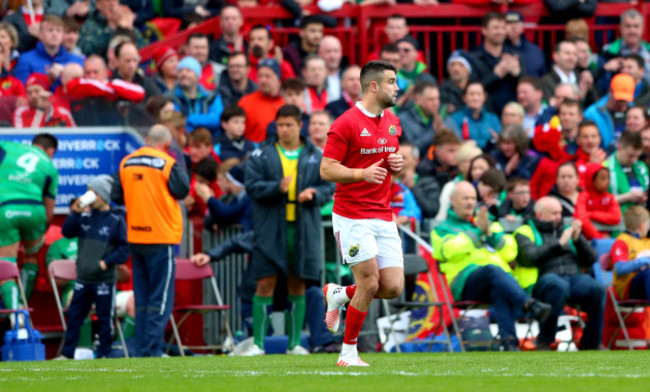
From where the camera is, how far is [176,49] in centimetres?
1912

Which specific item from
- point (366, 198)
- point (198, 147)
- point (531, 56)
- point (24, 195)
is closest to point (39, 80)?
point (198, 147)

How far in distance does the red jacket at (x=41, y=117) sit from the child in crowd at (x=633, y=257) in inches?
256

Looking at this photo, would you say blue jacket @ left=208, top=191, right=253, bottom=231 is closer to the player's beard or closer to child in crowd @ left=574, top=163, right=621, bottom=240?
child in crowd @ left=574, top=163, right=621, bottom=240

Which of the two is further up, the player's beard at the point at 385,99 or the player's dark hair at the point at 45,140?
the player's beard at the point at 385,99

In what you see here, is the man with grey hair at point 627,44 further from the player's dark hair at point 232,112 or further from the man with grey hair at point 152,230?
the man with grey hair at point 152,230

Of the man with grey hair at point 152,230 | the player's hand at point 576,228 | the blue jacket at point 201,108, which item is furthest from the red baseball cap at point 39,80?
the player's hand at point 576,228

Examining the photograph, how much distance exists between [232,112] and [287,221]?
282 cm

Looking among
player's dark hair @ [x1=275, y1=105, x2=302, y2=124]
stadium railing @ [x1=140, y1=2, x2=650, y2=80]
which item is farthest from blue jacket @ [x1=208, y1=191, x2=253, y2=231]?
stadium railing @ [x1=140, y1=2, x2=650, y2=80]

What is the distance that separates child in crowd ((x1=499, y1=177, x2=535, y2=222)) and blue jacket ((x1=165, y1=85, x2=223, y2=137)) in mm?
3917

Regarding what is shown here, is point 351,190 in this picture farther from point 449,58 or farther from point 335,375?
point 449,58

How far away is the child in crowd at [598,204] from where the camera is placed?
15.7m

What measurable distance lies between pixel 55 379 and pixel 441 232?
20.4 feet

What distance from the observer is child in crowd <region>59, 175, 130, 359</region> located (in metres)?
14.0

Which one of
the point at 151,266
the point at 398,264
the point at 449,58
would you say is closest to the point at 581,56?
the point at 449,58
